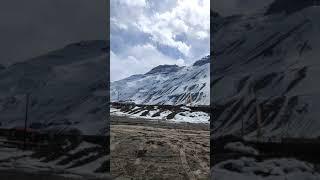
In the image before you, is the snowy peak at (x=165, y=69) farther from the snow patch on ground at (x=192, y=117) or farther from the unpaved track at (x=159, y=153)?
the unpaved track at (x=159, y=153)

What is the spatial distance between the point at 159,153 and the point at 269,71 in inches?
385

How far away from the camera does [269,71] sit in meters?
4.53

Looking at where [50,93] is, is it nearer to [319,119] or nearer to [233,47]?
[233,47]

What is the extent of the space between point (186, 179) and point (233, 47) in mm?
6792

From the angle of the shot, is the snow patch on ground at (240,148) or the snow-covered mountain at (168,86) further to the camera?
the snow-covered mountain at (168,86)

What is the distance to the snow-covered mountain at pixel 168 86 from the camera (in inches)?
1655

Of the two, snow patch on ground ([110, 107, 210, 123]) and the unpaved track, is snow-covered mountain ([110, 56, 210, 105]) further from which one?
the unpaved track

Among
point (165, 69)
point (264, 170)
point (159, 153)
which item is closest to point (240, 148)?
point (264, 170)

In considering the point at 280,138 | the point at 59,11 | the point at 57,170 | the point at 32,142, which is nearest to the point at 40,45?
the point at 59,11

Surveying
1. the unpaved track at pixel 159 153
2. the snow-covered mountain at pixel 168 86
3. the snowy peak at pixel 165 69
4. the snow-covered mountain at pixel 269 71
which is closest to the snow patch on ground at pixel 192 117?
the unpaved track at pixel 159 153

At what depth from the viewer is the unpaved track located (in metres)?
11.1

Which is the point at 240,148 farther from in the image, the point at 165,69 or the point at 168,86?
the point at 165,69

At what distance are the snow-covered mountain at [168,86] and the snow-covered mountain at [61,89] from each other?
3167 cm

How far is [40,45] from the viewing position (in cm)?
591
